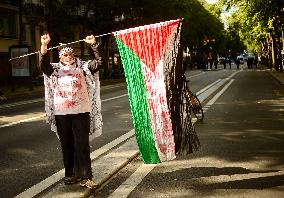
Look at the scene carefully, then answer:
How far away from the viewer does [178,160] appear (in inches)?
305

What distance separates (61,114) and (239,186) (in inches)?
88.0

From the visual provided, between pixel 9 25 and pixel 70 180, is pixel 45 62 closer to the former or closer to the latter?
pixel 70 180

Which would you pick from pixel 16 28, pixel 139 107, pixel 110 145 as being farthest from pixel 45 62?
pixel 16 28

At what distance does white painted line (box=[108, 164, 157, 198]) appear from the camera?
5.75 meters

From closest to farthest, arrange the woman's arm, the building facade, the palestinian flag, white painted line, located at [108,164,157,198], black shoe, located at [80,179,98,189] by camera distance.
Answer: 1. white painted line, located at [108,164,157,198]
2. black shoe, located at [80,179,98,189]
3. the woman's arm
4. the palestinian flag
5. the building facade

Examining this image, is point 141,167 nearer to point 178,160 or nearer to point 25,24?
point 178,160

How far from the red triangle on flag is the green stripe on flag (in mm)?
104

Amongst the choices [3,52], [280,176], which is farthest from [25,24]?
[280,176]

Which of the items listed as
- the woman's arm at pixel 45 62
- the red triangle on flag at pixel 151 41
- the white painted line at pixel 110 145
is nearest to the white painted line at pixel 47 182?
the white painted line at pixel 110 145

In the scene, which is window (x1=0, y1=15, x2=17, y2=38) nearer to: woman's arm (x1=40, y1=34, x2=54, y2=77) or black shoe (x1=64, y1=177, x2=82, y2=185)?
woman's arm (x1=40, y1=34, x2=54, y2=77)

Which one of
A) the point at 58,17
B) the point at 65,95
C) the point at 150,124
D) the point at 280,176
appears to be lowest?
the point at 280,176

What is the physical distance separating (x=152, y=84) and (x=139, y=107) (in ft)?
1.06

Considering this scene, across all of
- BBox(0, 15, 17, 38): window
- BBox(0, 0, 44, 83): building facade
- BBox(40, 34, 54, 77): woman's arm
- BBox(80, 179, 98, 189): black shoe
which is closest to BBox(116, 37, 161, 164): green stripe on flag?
BBox(80, 179, 98, 189): black shoe

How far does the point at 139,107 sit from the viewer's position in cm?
634
